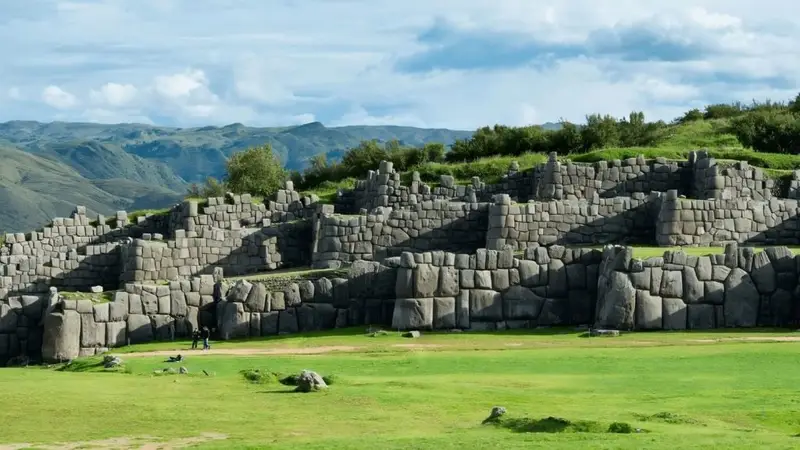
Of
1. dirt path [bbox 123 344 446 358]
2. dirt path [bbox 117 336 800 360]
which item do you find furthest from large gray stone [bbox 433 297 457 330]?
dirt path [bbox 123 344 446 358]

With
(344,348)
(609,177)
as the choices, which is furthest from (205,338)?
(609,177)

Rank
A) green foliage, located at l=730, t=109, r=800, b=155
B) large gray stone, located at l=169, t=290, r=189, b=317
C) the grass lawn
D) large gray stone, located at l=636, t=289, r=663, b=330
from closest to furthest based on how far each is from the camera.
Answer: the grass lawn, large gray stone, located at l=636, t=289, r=663, b=330, large gray stone, located at l=169, t=290, r=189, b=317, green foliage, located at l=730, t=109, r=800, b=155

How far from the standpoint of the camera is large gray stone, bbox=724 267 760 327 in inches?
1339

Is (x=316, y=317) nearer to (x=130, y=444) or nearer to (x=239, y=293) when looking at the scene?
(x=239, y=293)

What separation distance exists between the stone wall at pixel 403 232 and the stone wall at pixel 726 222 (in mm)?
6046

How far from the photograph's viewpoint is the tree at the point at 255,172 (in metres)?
66.2

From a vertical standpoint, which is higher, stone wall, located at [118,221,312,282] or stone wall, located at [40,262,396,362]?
stone wall, located at [118,221,312,282]

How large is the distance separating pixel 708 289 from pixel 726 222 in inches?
339

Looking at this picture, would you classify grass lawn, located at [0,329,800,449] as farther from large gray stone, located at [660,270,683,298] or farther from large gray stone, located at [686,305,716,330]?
large gray stone, located at [660,270,683,298]

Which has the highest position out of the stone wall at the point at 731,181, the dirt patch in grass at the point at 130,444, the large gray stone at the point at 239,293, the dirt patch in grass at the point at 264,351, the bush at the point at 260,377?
the stone wall at the point at 731,181

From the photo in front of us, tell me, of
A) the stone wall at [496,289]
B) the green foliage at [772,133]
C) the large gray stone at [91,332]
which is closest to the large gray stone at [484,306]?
the stone wall at [496,289]

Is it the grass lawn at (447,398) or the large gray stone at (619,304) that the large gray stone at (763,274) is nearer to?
the large gray stone at (619,304)

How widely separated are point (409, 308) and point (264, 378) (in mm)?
10486

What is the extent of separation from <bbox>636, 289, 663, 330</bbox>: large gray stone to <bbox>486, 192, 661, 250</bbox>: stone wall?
861cm
